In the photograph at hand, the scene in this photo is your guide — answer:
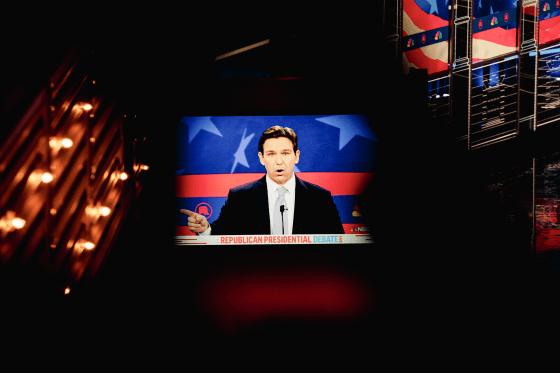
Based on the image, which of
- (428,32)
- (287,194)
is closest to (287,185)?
(287,194)

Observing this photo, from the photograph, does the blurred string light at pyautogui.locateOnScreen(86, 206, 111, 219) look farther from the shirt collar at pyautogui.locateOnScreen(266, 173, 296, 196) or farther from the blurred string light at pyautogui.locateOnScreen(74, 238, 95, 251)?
the shirt collar at pyautogui.locateOnScreen(266, 173, 296, 196)

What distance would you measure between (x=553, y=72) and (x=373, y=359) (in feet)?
18.7

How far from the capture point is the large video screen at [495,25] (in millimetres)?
4707

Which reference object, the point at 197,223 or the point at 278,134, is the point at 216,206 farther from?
the point at 278,134

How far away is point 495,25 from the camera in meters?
4.71

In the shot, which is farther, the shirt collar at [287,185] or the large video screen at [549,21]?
the large video screen at [549,21]

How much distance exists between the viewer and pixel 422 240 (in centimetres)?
222

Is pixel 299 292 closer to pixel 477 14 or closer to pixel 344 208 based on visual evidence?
pixel 344 208

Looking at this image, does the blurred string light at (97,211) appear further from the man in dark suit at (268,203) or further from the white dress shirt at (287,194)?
the white dress shirt at (287,194)

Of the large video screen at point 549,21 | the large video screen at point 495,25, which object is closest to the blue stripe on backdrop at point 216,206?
the large video screen at point 495,25

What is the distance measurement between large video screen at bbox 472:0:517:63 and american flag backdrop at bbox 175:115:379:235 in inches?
162

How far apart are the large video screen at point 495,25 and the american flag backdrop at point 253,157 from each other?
4110 mm

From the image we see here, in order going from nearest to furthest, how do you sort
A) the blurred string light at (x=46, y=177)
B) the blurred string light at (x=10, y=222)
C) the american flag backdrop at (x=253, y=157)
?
the blurred string light at (x=10, y=222) → the blurred string light at (x=46, y=177) → the american flag backdrop at (x=253, y=157)

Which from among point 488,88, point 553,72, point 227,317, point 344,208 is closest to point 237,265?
point 227,317
